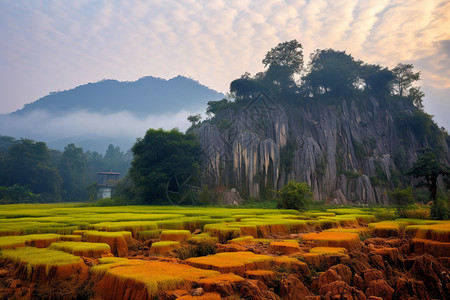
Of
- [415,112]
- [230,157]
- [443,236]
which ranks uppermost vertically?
[415,112]

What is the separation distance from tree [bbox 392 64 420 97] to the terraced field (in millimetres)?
51021

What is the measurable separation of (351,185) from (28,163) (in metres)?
59.2

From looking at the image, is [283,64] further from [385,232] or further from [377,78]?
[385,232]

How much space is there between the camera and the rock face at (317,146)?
3597 cm

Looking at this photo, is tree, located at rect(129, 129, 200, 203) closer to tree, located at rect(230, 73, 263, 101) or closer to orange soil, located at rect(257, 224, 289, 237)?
tree, located at rect(230, 73, 263, 101)

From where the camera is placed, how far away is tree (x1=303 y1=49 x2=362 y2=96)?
153ft

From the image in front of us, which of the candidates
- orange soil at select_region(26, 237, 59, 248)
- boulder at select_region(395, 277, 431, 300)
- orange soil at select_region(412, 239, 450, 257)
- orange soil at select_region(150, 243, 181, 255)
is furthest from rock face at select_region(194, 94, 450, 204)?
boulder at select_region(395, 277, 431, 300)

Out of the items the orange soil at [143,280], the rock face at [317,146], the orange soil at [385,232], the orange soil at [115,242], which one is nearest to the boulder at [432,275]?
the orange soil at [385,232]

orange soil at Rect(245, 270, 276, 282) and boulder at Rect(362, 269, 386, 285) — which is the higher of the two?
orange soil at Rect(245, 270, 276, 282)

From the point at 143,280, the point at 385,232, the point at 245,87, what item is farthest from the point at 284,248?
the point at 245,87

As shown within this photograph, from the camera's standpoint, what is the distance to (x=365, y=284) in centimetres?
652

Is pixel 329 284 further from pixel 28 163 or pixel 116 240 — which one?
pixel 28 163

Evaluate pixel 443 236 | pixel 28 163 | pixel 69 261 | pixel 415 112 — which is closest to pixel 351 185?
pixel 415 112

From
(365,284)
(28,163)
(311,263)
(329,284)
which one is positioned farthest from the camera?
(28,163)
